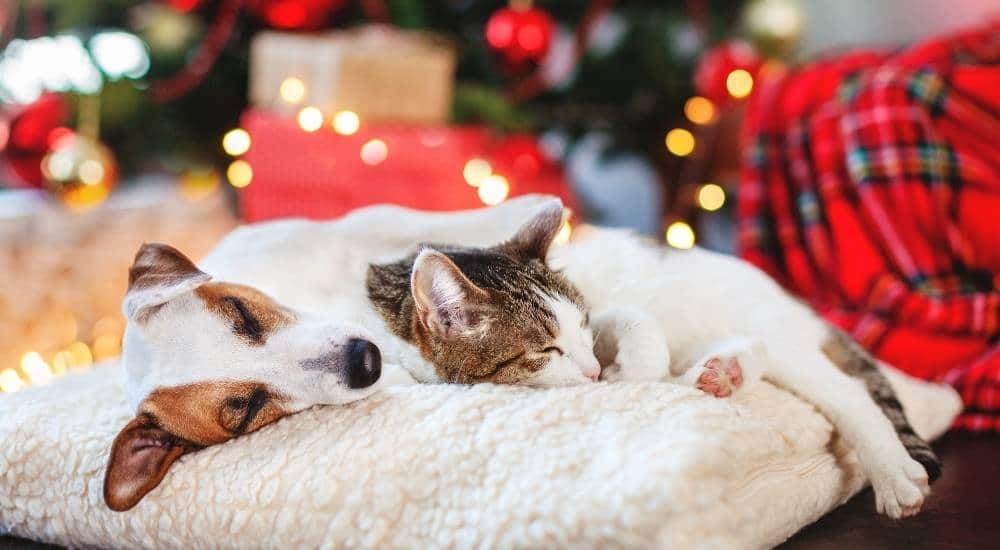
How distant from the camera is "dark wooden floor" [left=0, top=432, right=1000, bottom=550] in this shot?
93 centimetres

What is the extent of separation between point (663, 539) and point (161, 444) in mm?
Result: 502

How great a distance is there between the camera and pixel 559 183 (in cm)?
276

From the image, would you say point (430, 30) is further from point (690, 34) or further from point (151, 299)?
point (151, 299)

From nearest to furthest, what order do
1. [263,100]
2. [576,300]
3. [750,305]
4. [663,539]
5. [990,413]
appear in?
1. [663,539]
2. [576,300]
3. [750,305]
4. [990,413]
5. [263,100]

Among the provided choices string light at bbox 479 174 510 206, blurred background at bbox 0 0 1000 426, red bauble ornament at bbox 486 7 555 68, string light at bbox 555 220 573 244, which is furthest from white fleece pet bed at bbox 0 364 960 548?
red bauble ornament at bbox 486 7 555 68

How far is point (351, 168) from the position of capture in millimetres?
2244

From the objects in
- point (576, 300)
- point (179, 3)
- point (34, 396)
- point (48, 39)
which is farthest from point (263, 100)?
point (576, 300)

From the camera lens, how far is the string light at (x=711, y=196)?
2570mm

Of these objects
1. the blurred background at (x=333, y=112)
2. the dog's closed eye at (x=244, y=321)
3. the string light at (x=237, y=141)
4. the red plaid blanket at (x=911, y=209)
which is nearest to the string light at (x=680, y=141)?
the blurred background at (x=333, y=112)

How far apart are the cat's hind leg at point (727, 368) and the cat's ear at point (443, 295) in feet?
0.82

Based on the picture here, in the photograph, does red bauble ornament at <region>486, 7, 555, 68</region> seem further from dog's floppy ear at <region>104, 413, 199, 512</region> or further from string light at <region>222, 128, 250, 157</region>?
dog's floppy ear at <region>104, 413, 199, 512</region>

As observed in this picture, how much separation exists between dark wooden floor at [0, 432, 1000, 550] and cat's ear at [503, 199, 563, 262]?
43 centimetres

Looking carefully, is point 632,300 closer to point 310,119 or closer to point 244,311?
point 244,311

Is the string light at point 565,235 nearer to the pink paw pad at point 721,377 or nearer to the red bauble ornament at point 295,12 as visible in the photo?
the pink paw pad at point 721,377
